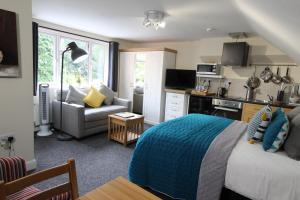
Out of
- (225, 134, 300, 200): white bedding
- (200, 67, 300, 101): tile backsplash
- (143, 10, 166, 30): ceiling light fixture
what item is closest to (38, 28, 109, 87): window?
(143, 10, 166, 30): ceiling light fixture

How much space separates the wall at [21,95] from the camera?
211 cm

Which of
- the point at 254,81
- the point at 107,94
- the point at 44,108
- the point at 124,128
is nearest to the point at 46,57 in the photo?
the point at 44,108

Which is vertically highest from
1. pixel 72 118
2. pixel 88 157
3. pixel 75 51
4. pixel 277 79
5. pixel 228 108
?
pixel 75 51

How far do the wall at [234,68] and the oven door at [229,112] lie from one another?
56 cm

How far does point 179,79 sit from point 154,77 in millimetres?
621

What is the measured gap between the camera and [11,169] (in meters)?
1.40

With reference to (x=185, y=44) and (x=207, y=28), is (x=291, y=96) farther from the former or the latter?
(x=185, y=44)

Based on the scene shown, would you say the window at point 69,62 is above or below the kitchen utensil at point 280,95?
above

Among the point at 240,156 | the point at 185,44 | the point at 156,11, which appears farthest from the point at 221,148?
the point at 185,44

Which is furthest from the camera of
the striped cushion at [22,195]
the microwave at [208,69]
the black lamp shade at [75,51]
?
the microwave at [208,69]

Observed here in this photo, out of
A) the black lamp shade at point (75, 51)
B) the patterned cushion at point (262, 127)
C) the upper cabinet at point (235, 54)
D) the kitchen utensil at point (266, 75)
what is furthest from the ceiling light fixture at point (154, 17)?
the kitchen utensil at point (266, 75)

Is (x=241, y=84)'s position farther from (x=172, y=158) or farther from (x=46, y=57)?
(x=46, y=57)

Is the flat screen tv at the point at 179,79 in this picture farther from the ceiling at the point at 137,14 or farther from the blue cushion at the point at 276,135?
the blue cushion at the point at 276,135

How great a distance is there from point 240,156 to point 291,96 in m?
2.89
